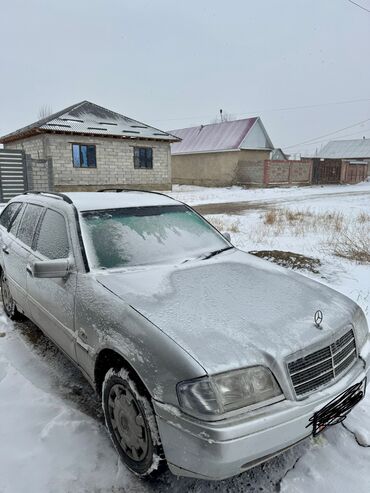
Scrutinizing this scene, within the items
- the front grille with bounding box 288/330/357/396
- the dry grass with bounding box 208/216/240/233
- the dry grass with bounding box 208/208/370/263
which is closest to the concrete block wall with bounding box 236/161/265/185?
the dry grass with bounding box 208/208/370/263

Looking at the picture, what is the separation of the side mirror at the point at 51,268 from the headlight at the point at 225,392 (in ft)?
4.39

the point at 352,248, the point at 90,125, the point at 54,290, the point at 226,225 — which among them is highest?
the point at 90,125

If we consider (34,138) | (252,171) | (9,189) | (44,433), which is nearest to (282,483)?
(44,433)

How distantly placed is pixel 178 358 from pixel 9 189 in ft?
53.5

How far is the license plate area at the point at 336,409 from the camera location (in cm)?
188

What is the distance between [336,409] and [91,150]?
Result: 2022 centimetres

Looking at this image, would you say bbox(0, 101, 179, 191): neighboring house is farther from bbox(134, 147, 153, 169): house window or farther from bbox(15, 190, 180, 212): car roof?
bbox(15, 190, 180, 212): car roof

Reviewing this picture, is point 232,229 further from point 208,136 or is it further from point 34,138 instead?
point 208,136

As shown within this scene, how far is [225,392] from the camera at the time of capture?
5.58ft

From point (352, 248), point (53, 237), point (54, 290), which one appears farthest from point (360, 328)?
point (352, 248)

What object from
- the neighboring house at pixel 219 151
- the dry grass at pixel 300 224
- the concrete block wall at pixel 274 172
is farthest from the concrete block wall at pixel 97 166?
the dry grass at pixel 300 224

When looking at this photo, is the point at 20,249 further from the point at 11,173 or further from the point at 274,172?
the point at 274,172

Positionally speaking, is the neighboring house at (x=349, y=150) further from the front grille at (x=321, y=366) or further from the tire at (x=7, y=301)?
the front grille at (x=321, y=366)

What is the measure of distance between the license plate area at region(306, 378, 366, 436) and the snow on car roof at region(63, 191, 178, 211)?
2.25 m
